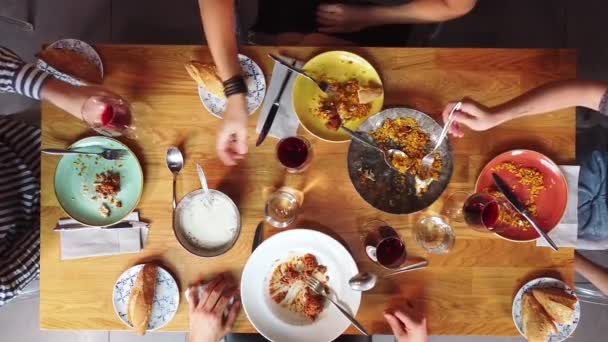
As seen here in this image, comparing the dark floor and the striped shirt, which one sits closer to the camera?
the striped shirt

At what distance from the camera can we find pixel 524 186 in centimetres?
110

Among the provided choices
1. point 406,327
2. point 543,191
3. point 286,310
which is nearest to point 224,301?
point 286,310

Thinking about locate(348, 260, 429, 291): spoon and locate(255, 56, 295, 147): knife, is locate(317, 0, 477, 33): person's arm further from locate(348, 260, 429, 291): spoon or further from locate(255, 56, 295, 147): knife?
locate(348, 260, 429, 291): spoon

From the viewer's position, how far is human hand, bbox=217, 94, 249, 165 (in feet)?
3.50

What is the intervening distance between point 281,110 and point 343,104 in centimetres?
15

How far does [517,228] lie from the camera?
3.59 ft

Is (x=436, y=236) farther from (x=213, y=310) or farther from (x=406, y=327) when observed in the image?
(x=213, y=310)

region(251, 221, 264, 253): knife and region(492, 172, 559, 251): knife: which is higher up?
region(492, 172, 559, 251): knife

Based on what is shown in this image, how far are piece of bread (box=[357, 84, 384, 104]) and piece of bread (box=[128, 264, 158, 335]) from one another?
2.03 ft

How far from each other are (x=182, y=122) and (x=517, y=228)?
0.82 m

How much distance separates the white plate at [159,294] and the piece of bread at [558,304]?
2.72 feet

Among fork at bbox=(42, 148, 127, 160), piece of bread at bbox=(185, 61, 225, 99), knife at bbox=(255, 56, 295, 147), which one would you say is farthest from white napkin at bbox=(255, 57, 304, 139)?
fork at bbox=(42, 148, 127, 160)

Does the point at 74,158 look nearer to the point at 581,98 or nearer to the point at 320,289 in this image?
the point at 320,289

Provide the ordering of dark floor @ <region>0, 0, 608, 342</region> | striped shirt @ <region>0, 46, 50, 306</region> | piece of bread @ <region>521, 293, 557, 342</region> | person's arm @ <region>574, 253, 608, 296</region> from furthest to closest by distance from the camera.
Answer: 1. dark floor @ <region>0, 0, 608, 342</region>
2. person's arm @ <region>574, 253, 608, 296</region>
3. striped shirt @ <region>0, 46, 50, 306</region>
4. piece of bread @ <region>521, 293, 557, 342</region>
